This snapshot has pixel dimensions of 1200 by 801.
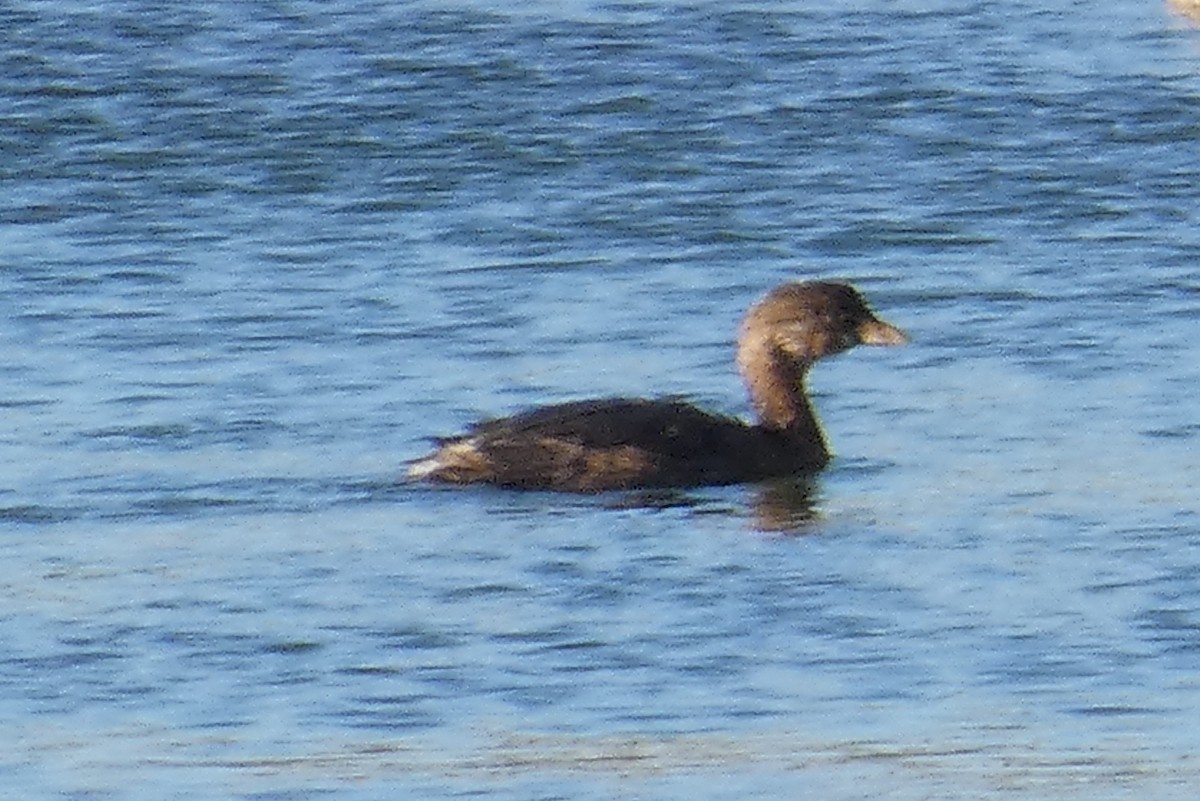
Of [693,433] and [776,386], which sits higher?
[693,433]

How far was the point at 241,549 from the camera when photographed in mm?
11789

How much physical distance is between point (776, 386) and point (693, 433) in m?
0.86

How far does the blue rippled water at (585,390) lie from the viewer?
9703mm

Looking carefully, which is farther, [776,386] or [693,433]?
[776,386]

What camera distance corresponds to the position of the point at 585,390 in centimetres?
1408

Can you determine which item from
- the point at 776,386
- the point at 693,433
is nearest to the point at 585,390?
the point at 776,386

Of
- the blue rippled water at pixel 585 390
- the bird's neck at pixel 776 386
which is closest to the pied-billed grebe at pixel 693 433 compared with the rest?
the bird's neck at pixel 776 386

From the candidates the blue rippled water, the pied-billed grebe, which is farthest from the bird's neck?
the blue rippled water

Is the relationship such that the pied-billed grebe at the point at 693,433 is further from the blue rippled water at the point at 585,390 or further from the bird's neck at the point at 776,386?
the blue rippled water at the point at 585,390

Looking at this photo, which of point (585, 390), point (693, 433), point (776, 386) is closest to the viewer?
point (693, 433)

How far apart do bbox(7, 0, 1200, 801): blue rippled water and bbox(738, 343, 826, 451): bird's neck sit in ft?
0.65

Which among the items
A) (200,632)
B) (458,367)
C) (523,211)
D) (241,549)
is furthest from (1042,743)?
(523,211)

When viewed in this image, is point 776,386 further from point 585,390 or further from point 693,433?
point 693,433

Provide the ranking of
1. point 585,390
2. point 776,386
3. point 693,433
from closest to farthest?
point 693,433, point 776,386, point 585,390
